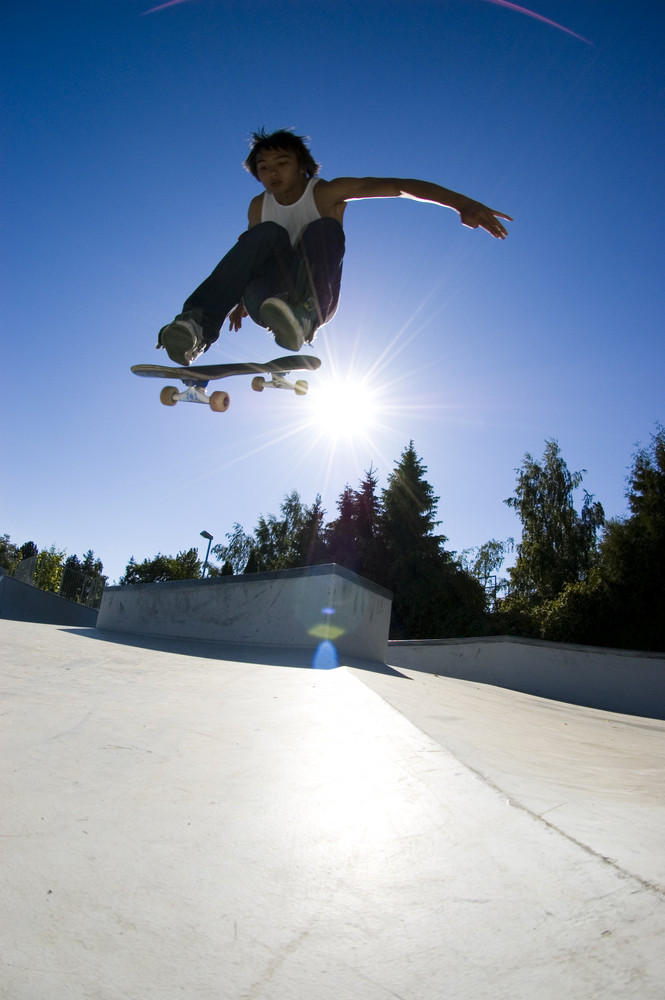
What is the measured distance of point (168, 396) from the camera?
175 inches

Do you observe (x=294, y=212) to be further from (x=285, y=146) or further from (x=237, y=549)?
(x=237, y=549)

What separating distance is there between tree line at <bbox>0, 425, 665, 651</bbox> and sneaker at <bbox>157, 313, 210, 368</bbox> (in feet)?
57.0

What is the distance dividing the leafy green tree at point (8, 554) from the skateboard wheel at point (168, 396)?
70.0 metres

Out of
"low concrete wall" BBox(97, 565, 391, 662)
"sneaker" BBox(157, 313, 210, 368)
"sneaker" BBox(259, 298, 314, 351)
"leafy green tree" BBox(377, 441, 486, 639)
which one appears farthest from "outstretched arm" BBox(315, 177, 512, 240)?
"leafy green tree" BBox(377, 441, 486, 639)

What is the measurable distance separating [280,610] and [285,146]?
211 inches

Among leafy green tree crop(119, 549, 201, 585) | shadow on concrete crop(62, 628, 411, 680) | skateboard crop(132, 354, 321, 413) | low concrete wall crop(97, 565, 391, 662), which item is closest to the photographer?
skateboard crop(132, 354, 321, 413)

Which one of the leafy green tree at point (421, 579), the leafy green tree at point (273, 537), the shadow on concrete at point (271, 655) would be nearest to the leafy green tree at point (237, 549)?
the leafy green tree at point (273, 537)

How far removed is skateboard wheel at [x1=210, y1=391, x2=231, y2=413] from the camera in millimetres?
4473

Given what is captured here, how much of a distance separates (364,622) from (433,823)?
22.1 ft

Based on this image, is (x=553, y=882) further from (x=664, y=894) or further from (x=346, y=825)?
(x=346, y=825)

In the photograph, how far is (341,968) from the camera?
709 millimetres

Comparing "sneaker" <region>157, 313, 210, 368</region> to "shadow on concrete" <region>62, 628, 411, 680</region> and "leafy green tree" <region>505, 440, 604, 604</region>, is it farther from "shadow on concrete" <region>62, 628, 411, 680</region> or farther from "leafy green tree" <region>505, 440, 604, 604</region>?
"leafy green tree" <region>505, 440, 604, 604</region>

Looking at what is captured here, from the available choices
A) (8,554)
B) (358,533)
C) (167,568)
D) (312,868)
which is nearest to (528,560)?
(358,533)

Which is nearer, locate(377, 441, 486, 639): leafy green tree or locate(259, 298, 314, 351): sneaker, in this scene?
locate(259, 298, 314, 351): sneaker
